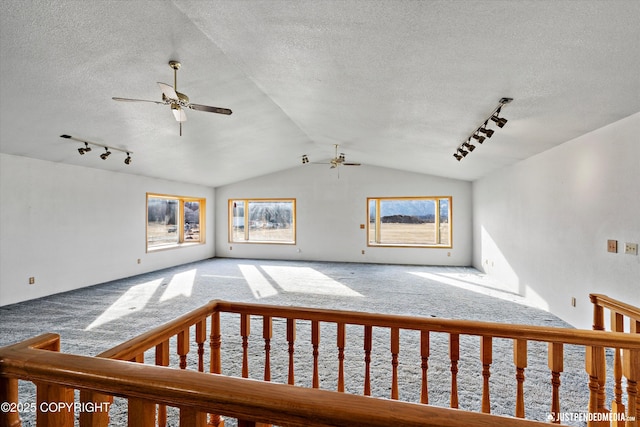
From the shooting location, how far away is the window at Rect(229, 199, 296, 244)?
912cm

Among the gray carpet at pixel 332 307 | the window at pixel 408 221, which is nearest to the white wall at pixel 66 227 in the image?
the gray carpet at pixel 332 307

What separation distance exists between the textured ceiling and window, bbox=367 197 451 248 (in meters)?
3.58

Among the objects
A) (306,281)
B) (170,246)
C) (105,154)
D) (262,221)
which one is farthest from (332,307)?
(262,221)

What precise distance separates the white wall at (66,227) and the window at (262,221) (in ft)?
8.64

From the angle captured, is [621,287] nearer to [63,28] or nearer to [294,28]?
[294,28]

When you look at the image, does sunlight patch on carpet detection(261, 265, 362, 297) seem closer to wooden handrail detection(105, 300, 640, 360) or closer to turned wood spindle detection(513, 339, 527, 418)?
wooden handrail detection(105, 300, 640, 360)

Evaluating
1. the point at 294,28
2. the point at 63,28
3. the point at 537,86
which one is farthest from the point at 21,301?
the point at 537,86

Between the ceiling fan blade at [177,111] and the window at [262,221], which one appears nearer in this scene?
the ceiling fan blade at [177,111]

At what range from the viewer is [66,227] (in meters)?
5.21

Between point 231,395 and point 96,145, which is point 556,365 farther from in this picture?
point 96,145

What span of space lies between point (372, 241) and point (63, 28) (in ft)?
24.2

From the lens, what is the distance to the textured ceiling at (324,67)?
74.9 inches

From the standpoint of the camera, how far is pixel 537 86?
2.47 metres

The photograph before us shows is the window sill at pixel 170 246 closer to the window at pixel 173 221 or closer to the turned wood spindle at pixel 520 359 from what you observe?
the window at pixel 173 221
